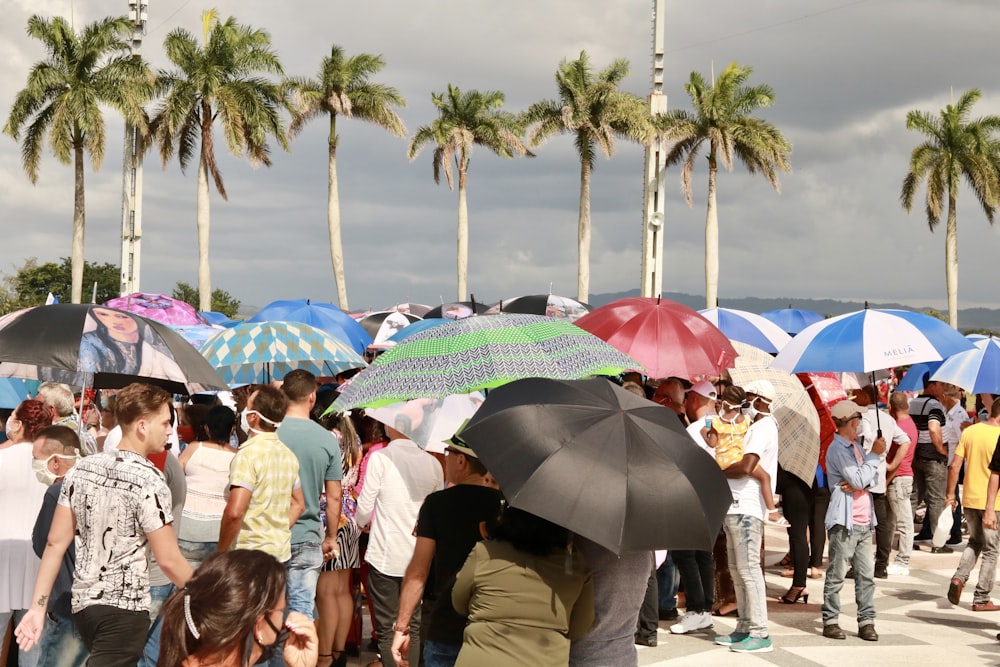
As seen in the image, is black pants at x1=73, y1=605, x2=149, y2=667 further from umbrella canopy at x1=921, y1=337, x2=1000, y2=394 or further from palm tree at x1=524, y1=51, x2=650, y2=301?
palm tree at x1=524, y1=51, x2=650, y2=301

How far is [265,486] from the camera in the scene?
19.2 ft

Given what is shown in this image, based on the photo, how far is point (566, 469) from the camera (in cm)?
406

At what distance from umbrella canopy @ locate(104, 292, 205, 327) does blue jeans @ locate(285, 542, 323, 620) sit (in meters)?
7.94

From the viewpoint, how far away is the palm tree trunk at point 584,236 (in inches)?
1720

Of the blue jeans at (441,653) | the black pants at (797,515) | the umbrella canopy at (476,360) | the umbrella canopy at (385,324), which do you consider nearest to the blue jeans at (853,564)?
the black pants at (797,515)

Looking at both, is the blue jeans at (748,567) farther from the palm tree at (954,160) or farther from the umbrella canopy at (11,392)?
the palm tree at (954,160)

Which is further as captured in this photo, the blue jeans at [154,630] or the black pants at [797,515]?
the black pants at [797,515]

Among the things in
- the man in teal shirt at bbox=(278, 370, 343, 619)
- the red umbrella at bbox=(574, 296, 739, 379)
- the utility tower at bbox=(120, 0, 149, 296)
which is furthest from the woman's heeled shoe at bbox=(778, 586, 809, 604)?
the utility tower at bbox=(120, 0, 149, 296)

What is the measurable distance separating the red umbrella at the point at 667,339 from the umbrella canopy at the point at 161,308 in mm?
6842

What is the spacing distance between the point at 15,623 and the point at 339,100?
4024 cm

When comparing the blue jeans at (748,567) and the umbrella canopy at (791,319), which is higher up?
the umbrella canopy at (791,319)

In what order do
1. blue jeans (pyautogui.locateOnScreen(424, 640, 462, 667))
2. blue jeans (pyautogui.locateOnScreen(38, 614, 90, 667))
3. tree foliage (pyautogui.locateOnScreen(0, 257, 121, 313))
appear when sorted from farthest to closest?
1. tree foliage (pyautogui.locateOnScreen(0, 257, 121, 313))
2. blue jeans (pyautogui.locateOnScreen(38, 614, 90, 667))
3. blue jeans (pyautogui.locateOnScreen(424, 640, 462, 667))

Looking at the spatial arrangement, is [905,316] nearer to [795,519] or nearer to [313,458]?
[795,519]

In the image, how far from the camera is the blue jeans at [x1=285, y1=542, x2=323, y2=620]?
20.8 feet
